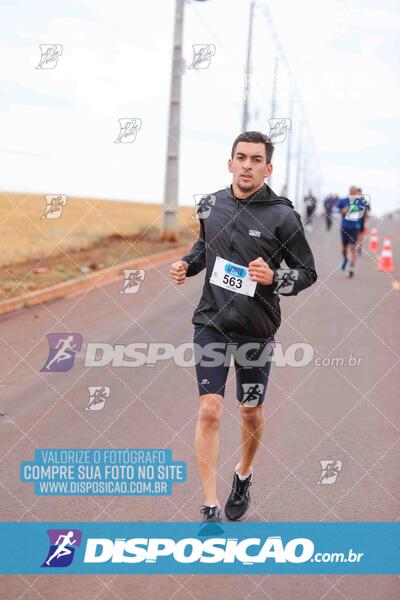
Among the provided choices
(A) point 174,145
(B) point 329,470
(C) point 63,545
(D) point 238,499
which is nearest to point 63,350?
(B) point 329,470

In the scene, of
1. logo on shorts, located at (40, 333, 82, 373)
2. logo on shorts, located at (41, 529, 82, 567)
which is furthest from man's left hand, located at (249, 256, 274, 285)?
logo on shorts, located at (40, 333, 82, 373)

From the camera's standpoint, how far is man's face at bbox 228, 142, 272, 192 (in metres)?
5.55

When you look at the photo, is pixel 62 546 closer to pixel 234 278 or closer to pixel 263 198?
pixel 234 278

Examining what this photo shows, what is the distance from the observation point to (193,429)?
26.3ft

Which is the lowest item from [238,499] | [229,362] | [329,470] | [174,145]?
[174,145]

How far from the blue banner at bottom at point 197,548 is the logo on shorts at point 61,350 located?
4769 mm

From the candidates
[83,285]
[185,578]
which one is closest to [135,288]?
[83,285]

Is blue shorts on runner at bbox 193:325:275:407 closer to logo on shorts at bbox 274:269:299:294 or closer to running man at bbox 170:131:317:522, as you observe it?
running man at bbox 170:131:317:522

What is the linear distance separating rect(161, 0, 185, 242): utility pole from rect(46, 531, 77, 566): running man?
76.8 ft

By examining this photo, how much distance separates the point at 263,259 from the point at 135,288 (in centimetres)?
1191

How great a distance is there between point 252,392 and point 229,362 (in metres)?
0.23

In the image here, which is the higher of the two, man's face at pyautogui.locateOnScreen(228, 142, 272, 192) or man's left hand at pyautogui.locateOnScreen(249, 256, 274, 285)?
man's face at pyautogui.locateOnScreen(228, 142, 272, 192)

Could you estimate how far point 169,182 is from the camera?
2906 cm

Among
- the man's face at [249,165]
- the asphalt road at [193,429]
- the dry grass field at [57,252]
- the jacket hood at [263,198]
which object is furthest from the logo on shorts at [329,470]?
the dry grass field at [57,252]
